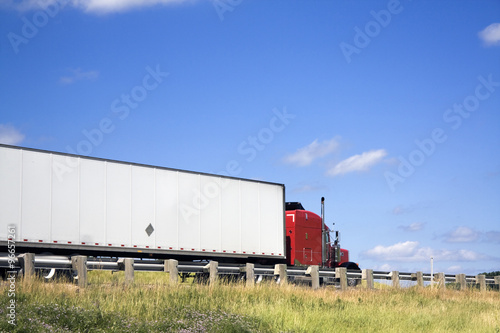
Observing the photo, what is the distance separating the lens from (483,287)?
96.4ft

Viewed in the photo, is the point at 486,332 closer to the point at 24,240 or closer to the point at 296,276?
the point at 296,276

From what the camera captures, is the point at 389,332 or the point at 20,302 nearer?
the point at 20,302

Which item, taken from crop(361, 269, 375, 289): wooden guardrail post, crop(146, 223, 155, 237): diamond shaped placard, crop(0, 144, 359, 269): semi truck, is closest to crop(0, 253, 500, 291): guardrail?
crop(361, 269, 375, 289): wooden guardrail post

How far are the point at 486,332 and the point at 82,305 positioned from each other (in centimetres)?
940

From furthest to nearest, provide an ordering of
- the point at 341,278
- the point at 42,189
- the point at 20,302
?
the point at 341,278 < the point at 42,189 < the point at 20,302

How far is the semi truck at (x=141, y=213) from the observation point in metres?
18.8

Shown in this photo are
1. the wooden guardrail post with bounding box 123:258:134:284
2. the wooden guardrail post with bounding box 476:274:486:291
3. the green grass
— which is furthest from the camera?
the wooden guardrail post with bounding box 476:274:486:291

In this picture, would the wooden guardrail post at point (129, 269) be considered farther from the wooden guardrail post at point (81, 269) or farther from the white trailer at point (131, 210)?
the white trailer at point (131, 210)

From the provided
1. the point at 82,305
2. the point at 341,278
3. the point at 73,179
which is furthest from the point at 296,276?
the point at 82,305

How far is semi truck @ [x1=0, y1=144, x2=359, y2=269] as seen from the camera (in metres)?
18.8

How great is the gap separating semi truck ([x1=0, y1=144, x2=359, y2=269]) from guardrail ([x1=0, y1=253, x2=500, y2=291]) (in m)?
1.42

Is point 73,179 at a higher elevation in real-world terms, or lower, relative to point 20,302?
higher

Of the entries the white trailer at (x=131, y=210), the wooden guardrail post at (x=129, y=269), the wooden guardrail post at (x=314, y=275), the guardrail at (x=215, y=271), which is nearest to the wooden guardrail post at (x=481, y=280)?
the guardrail at (x=215, y=271)

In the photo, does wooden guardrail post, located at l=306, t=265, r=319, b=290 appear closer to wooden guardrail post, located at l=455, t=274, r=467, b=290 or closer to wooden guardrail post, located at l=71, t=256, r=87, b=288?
wooden guardrail post, located at l=455, t=274, r=467, b=290
